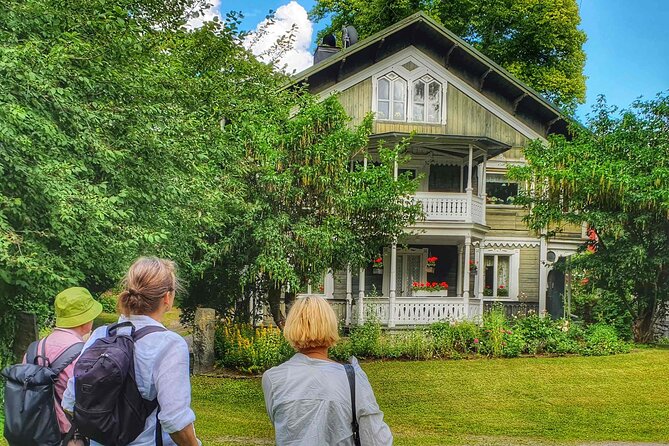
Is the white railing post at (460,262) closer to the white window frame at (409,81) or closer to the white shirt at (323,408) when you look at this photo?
the white window frame at (409,81)

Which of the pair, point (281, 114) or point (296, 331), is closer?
point (296, 331)

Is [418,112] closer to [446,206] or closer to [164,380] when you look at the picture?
[446,206]

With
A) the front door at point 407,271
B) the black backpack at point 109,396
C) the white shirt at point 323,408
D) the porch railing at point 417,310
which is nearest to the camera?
the black backpack at point 109,396

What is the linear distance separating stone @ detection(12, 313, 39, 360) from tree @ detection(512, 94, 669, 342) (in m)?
12.5

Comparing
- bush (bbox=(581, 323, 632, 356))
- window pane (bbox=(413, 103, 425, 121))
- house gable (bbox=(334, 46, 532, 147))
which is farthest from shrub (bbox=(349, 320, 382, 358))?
window pane (bbox=(413, 103, 425, 121))

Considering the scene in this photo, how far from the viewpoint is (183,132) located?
9.59m

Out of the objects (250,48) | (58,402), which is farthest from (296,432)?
(250,48)

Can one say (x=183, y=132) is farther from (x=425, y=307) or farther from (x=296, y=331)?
(x=425, y=307)

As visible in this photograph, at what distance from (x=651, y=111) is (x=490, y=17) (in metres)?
15.9

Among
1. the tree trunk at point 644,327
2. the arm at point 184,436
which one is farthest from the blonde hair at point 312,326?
the tree trunk at point 644,327

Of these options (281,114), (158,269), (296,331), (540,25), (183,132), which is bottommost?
(296,331)

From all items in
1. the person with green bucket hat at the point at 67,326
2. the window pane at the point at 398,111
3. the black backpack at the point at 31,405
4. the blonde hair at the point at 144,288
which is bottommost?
the black backpack at the point at 31,405

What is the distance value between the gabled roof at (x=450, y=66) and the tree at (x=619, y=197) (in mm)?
3267

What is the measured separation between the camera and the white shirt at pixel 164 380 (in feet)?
9.52
